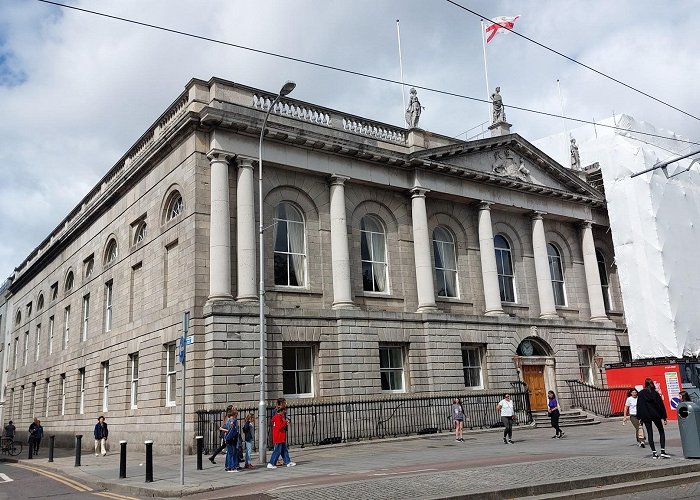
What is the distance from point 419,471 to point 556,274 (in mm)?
23114

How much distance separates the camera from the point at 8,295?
53594mm

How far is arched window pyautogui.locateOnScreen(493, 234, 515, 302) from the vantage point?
104 feet

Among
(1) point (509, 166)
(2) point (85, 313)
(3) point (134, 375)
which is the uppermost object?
(1) point (509, 166)

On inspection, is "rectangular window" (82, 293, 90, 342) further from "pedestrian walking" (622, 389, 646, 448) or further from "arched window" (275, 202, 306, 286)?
"pedestrian walking" (622, 389, 646, 448)

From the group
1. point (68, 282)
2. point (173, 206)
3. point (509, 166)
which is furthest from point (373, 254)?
point (68, 282)

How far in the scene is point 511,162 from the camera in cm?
3275

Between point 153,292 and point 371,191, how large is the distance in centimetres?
1009

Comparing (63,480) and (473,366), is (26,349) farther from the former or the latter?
(473,366)

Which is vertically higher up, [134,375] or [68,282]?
[68,282]

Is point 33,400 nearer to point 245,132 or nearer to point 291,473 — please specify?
point 245,132

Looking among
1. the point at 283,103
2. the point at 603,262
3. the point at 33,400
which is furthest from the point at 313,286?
the point at 33,400

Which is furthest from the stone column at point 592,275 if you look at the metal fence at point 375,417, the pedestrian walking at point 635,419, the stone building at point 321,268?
the pedestrian walking at point 635,419

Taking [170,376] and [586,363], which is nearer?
[170,376]

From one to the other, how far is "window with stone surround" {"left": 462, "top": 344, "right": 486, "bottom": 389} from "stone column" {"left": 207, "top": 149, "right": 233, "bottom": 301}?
37.8ft
